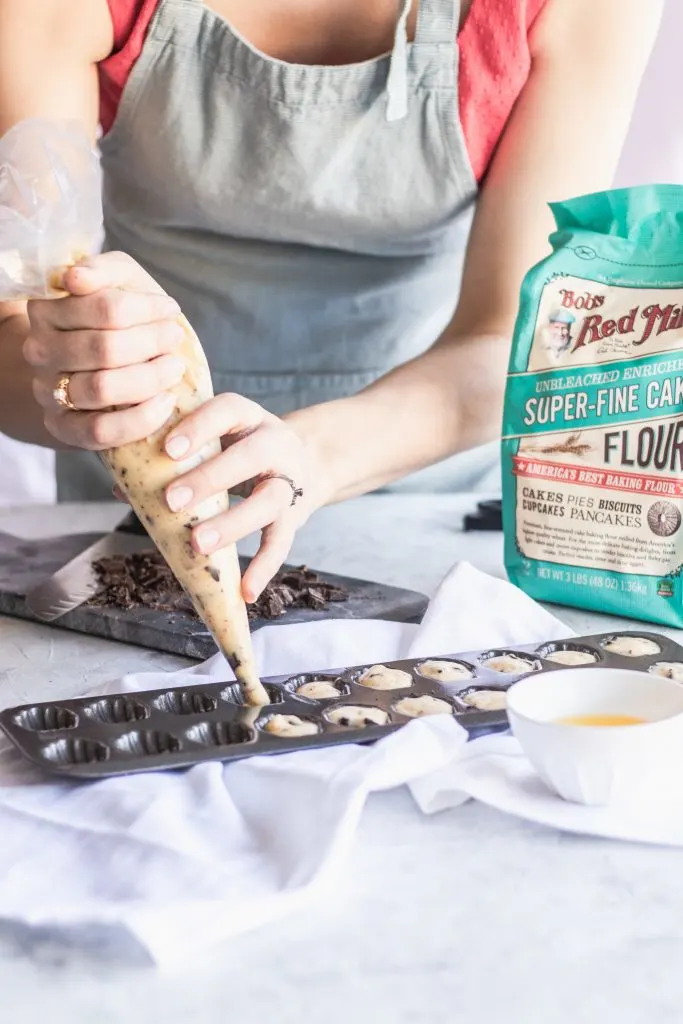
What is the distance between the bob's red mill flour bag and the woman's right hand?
0.49 meters

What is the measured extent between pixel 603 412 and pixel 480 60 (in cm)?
58

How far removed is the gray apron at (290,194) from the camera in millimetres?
1599

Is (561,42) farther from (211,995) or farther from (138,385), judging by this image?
(211,995)

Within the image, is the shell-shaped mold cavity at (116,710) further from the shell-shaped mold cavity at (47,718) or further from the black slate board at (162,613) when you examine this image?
the black slate board at (162,613)

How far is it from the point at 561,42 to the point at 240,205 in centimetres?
46

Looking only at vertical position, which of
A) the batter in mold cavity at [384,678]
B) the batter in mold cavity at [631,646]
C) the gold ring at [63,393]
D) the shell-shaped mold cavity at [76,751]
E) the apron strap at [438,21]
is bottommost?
the batter in mold cavity at [631,646]

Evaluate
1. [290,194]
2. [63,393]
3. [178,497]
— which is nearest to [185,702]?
[178,497]

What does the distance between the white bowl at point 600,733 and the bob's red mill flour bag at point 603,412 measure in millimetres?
411

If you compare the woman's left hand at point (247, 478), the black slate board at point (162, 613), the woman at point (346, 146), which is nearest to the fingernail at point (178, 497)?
the woman's left hand at point (247, 478)

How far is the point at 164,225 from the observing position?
5.74 feet

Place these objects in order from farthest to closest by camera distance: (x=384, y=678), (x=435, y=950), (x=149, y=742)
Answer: (x=384, y=678)
(x=149, y=742)
(x=435, y=950)

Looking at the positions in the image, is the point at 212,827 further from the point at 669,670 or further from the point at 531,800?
the point at 669,670

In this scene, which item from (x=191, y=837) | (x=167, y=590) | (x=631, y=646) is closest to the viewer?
(x=191, y=837)

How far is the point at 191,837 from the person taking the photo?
0.80m
